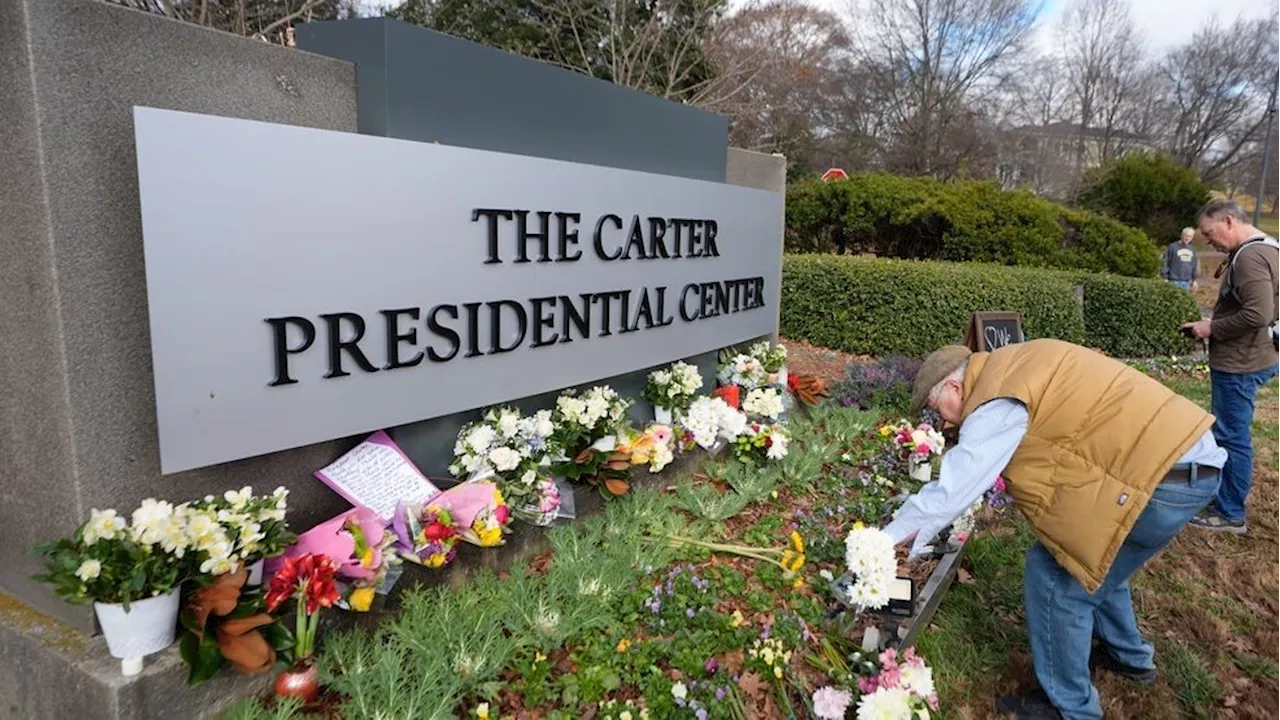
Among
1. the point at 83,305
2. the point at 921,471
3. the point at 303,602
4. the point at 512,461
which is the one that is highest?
the point at 83,305

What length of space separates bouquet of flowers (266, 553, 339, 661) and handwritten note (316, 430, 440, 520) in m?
0.43

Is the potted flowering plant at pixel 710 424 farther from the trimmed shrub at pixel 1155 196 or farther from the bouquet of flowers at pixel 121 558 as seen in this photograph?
the trimmed shrub at pixel 1155 196

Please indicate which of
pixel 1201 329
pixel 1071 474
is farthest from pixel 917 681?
pixel 1201 329

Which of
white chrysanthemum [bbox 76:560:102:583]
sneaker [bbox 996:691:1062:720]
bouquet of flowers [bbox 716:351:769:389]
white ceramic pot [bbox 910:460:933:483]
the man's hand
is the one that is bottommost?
sneaker [bbox 996:691:1062:720]

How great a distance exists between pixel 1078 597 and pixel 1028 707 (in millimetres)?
430

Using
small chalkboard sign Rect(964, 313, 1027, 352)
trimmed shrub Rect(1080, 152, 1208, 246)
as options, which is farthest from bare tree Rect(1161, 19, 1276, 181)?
small chalkboard sign Rect(964, 313, 1027, 352)

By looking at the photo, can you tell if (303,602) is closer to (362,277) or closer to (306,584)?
(306,584)

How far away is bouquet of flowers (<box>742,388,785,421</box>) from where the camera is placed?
4.49 meters

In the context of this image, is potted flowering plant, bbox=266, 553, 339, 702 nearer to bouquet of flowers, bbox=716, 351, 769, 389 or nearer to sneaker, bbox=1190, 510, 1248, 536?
bouquet of flowers, bbox=716, 351, 769, 389

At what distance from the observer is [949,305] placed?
26.3 feet

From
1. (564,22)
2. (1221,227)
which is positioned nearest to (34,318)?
(1221,227)

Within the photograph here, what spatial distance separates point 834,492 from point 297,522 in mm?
2606

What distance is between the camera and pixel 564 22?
11352 mm

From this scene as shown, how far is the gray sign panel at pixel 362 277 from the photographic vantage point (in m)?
2.11
